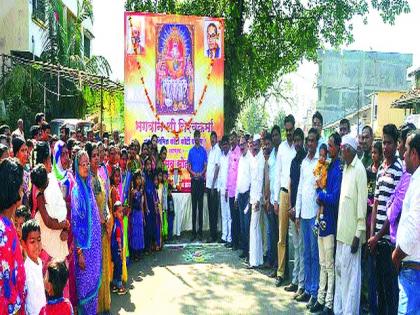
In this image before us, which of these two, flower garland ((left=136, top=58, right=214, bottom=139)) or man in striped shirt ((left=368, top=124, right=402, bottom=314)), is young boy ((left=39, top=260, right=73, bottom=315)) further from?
flower garland ((left=136, top=58, right=214, bottom=139))

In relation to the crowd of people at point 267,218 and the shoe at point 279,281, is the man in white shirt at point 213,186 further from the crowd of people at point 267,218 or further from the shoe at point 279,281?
the shoe at point 279,281

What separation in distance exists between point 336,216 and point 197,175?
4.90 meters

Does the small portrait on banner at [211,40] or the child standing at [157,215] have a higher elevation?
the small portrait on banner at [211,40]

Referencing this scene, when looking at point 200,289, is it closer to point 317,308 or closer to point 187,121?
point 317,308

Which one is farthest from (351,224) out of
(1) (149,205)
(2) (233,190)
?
(1) (149,205)

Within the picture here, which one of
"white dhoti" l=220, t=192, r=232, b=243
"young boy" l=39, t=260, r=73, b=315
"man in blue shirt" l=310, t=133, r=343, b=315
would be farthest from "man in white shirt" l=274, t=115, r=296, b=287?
"young boy" l=39, t=260, r=73, b=315

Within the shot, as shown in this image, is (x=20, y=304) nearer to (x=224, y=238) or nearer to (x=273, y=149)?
(x=273, y=149)

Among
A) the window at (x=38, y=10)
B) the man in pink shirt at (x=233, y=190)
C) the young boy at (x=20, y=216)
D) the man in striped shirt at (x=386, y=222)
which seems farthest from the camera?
the window at (x=38, y=10)

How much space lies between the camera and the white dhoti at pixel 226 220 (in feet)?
31.1

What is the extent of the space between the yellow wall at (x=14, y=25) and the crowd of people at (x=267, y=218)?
31.6 feet

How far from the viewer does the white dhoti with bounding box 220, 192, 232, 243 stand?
9.49 m

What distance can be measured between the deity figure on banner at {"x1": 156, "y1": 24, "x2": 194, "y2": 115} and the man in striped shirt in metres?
5.92

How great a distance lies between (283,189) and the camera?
6734mm

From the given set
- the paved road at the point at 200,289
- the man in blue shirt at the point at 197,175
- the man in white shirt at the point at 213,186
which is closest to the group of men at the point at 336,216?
the paved road at the point at 200,289
